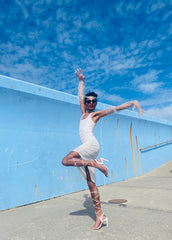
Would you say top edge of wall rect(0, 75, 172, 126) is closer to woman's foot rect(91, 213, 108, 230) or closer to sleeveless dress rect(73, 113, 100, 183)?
sleeveless dress rect(73, 113, 100, 183)

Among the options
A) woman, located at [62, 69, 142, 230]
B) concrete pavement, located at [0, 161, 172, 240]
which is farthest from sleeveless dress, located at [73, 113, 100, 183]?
concrete pavement, located at [0, 161, 172, 240]

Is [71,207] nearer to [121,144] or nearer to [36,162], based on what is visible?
[36,162]

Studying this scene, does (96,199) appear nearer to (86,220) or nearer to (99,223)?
(99,223)

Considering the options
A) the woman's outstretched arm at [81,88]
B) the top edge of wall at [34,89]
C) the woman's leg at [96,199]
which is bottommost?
the woman's leg at [96,199]

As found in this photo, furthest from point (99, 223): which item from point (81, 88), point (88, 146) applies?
point (81, 88)

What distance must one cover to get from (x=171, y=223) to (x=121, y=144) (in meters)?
4.75

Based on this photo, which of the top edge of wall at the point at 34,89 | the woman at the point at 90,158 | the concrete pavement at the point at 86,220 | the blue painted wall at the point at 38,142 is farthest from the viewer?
the top edge of wall at the point at 34,89

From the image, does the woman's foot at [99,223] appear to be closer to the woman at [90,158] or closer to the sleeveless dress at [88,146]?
the woman at [90,158]

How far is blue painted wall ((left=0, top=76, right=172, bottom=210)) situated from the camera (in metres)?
4.07

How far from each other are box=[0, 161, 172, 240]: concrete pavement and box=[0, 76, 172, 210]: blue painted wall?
0.41 metres

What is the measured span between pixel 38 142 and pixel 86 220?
7.45 feet

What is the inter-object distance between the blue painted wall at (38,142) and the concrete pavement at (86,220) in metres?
0.41

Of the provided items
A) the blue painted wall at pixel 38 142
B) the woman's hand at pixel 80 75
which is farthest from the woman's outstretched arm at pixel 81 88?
the blue painted wall at pixel 38 142

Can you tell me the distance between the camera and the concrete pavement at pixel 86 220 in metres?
2.36
